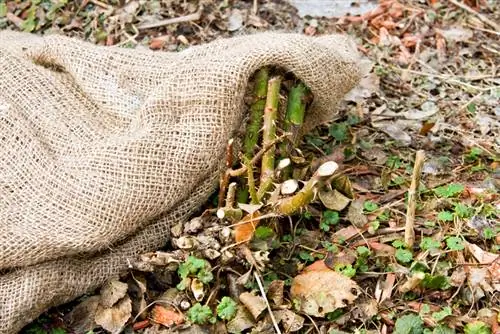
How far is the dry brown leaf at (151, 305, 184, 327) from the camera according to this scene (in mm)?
2031

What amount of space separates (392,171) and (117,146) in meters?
0.93

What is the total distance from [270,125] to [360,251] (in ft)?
1.40

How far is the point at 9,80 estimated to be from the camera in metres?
2.31

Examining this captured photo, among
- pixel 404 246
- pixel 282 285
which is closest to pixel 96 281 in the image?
pixel 282 285

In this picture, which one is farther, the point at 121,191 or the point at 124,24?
the point at 124,24

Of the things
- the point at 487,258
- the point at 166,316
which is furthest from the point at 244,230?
the point at 487,258

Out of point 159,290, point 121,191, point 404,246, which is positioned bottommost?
point 159,290

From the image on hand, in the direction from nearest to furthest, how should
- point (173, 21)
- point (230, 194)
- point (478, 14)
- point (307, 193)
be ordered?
point (307, 193)
point (230, 194)
point (173, 21)
point (478, 14)

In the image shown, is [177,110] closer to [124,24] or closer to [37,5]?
[124,24]

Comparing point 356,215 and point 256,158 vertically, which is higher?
point 256,158

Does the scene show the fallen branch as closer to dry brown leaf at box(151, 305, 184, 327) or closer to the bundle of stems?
the bundle of stems

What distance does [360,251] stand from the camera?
213 centimetres

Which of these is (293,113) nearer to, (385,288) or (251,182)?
(251,182)

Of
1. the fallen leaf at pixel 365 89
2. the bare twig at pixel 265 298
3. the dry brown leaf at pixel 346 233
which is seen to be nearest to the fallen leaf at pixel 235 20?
the fallen leaf at pixel 365 89
